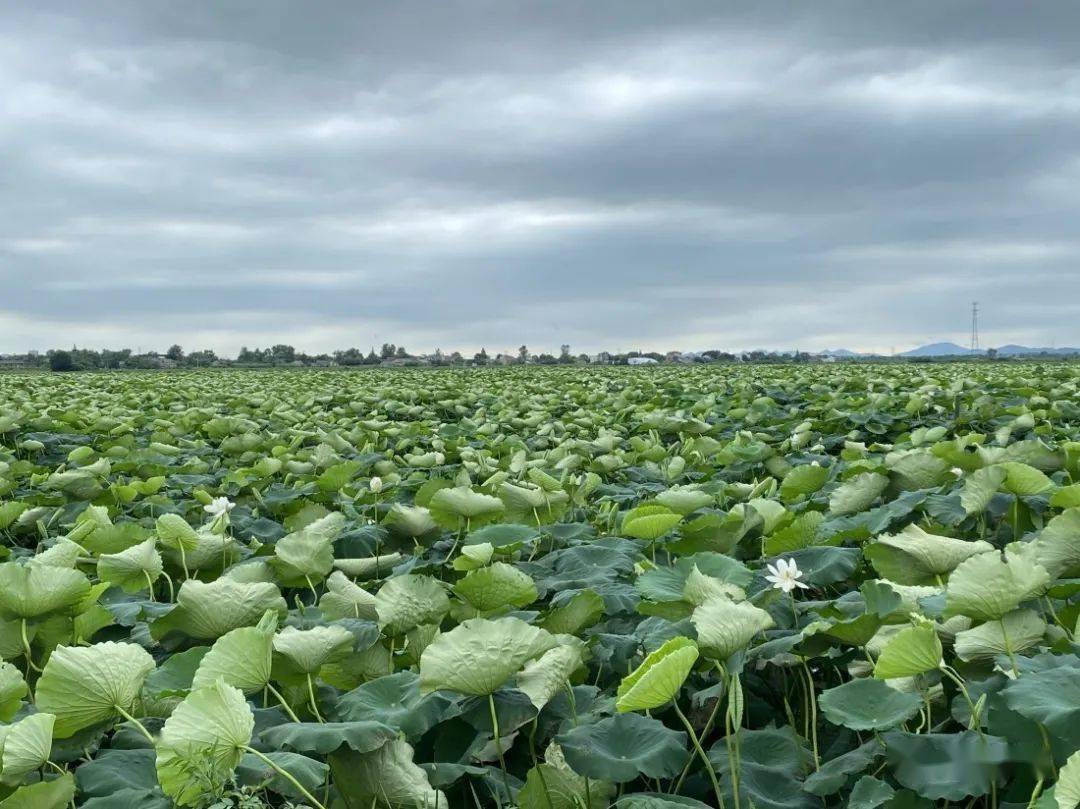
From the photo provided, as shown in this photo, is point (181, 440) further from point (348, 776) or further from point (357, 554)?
point (348, 776)

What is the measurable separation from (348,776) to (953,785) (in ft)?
3.20

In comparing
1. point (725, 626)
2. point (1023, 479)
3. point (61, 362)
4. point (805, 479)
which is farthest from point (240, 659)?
point (61, 362)

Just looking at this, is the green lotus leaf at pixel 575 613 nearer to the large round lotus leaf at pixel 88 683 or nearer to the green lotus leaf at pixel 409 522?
the large round lotus leaf at pixel 88 683

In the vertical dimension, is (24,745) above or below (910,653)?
below

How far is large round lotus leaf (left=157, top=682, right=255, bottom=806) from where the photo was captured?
1365mm

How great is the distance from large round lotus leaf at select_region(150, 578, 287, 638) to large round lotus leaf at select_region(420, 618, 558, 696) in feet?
2.03

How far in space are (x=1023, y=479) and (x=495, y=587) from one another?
1.60 m

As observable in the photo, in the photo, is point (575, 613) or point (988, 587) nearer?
point (988, 587)

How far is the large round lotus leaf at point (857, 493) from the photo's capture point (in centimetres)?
303

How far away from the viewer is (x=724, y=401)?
10625mm

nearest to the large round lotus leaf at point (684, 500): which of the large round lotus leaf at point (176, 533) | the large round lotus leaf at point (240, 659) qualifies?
the large round lotus leaf at point (176, 533)

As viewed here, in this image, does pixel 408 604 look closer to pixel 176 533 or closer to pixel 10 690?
pixel 10 690

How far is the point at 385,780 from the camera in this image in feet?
4.99

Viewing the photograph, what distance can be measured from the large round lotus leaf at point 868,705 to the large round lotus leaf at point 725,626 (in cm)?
18
